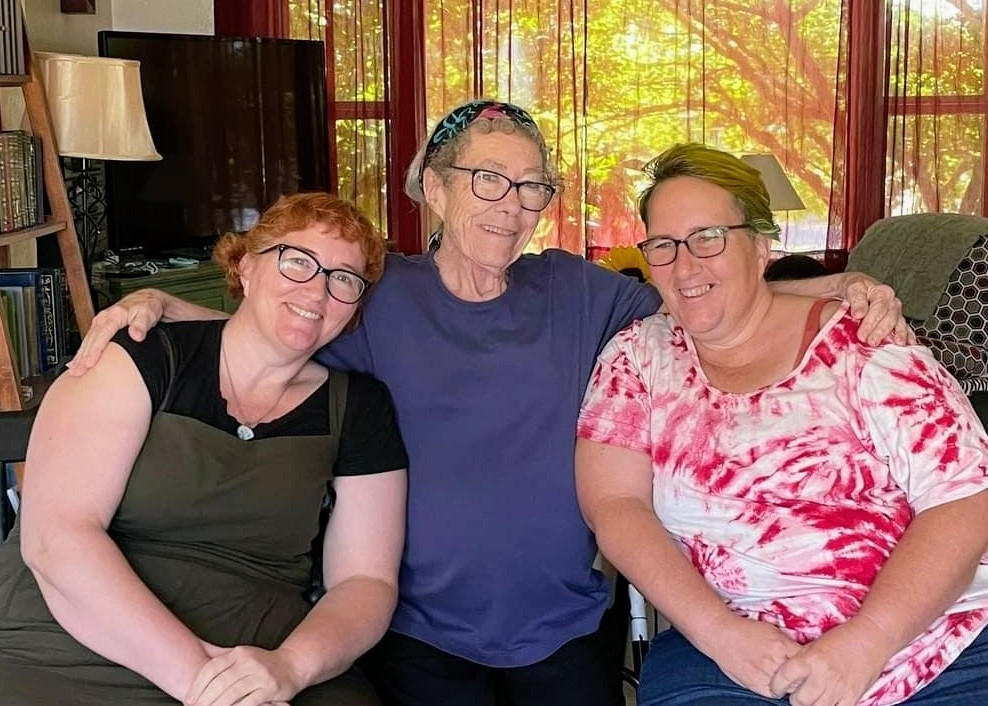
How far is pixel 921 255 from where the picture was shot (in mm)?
2873

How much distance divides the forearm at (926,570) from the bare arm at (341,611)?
0.68 meters

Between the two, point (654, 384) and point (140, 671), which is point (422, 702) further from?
point (654, 384)

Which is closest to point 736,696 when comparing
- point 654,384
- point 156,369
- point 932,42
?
point 654,384

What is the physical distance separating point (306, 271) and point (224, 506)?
1.19 ft

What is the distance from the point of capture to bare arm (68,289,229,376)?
→ 165 cm

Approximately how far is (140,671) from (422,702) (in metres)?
0.47

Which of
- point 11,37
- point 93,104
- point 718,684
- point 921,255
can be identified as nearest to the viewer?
point 718,684

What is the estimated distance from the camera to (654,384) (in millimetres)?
1817

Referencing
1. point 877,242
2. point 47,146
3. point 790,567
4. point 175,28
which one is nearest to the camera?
point 790,567

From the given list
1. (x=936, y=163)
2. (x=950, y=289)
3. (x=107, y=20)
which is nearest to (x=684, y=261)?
(x=950, y=289)

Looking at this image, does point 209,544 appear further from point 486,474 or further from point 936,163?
point 936,163

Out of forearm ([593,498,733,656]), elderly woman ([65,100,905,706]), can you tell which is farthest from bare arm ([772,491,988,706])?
elderly woman ([65,100,905,706])

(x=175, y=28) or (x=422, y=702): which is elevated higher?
(x=175, y=28)

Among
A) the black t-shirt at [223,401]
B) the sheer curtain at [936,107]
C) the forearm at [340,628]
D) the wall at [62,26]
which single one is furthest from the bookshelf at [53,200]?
the sheer curtain at [936,107]
